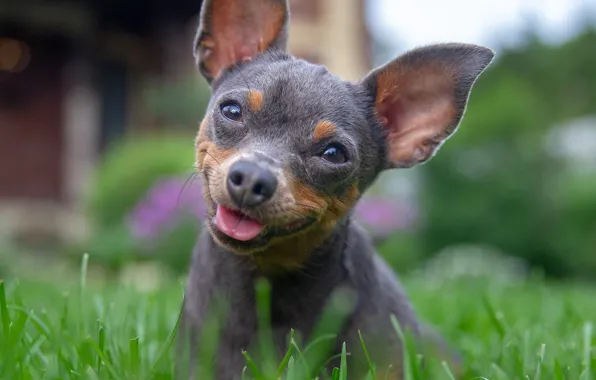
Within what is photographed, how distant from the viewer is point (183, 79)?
11.6 m

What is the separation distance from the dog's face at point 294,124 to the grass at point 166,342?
35 cm

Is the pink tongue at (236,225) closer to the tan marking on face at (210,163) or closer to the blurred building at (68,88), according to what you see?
the tan marking on face at (210,163)

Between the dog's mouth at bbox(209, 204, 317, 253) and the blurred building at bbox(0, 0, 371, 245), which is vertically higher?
the dog's mouth at bbox(209, 204, 317, 253)

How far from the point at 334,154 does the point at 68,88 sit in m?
9.98

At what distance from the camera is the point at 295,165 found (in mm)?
2285

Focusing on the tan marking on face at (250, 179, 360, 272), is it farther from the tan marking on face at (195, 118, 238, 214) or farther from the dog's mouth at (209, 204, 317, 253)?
the tan marking on face at (195, 118, 238, 214)

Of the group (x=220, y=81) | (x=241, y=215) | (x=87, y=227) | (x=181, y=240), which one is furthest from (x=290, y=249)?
(x=87, y=227)

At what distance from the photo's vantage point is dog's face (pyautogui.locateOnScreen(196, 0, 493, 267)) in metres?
2.24

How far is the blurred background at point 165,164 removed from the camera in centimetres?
857

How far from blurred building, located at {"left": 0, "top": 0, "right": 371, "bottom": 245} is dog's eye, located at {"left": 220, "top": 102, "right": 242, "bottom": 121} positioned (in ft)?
28.6

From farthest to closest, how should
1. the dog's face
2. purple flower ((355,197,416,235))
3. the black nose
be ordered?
purple flower ((355,197,416,235)) < the dog's face < the black nose

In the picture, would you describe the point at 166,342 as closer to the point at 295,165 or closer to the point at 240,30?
the point at 295,165

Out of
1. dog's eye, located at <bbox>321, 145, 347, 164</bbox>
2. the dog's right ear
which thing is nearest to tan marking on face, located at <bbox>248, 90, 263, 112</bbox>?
dog's eye, located at <bbox>321, 145, 347, 164</bbox>

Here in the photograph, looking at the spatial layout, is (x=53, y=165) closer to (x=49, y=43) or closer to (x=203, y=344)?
(x=49, y=43)
